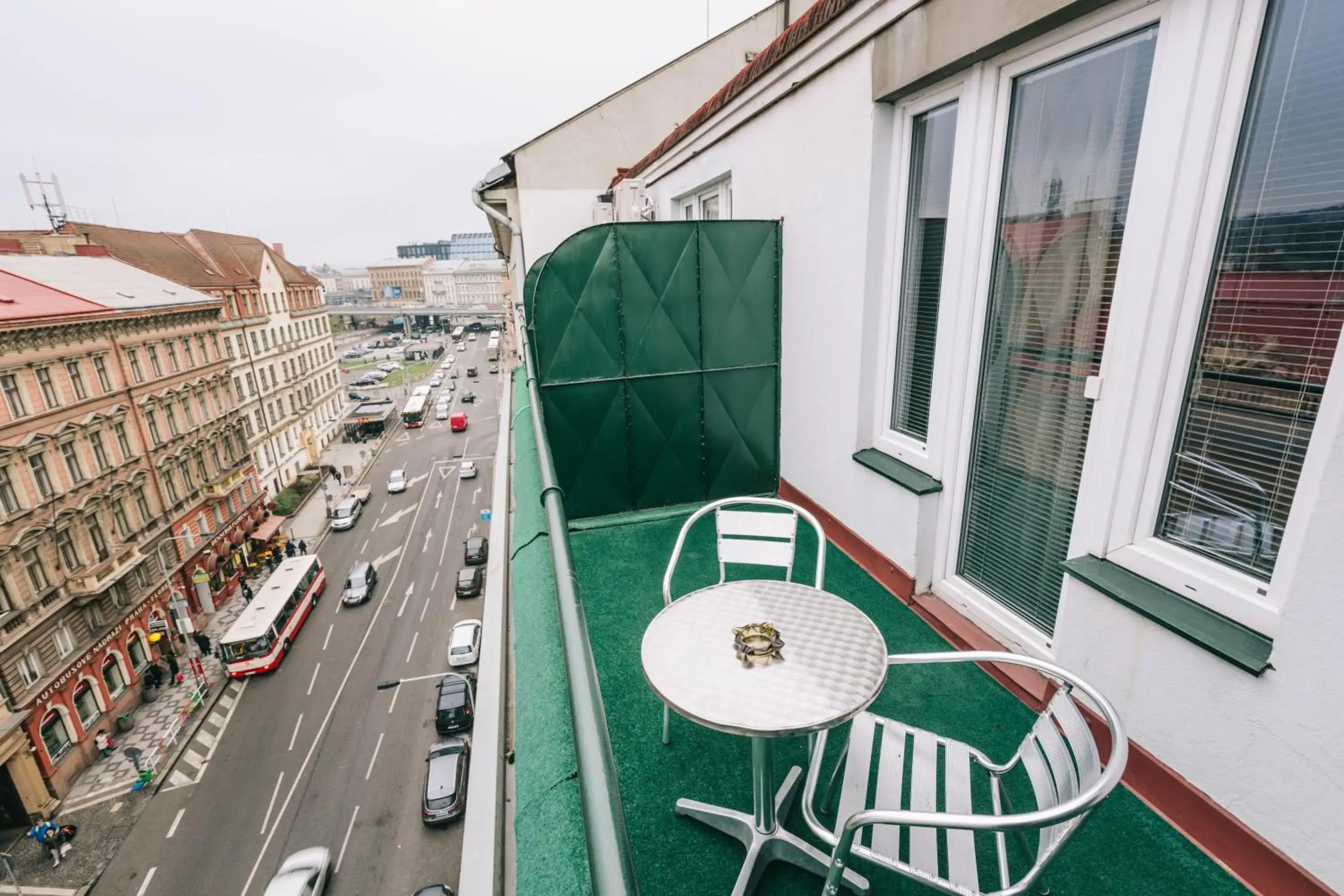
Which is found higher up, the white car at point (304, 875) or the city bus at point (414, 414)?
the city bus at point (414, 414)

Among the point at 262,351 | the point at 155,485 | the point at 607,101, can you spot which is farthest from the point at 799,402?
the point at 262,351

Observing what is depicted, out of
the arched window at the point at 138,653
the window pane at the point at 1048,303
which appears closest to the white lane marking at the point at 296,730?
the arched window at the point at 138,653

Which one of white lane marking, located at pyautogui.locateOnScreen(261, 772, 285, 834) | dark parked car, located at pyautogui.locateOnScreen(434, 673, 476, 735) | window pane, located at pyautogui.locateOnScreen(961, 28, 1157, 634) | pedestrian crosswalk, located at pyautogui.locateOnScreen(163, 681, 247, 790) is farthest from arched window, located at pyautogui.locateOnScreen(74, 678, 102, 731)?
window pane, located at pyautogui.locateOnScreen(961, 28, 1157, 634)

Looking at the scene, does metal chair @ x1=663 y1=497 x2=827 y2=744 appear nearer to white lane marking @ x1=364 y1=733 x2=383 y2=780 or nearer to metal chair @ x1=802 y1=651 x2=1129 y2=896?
metal chair @ x1=802 y1=651 x2=1129 y2=896

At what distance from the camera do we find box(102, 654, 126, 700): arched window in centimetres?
1677

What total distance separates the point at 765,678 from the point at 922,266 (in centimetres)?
268

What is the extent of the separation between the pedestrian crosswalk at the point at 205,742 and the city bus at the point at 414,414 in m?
30.5

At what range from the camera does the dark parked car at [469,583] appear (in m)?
22.5

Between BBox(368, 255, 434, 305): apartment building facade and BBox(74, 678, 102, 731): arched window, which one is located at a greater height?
BBox(368, 255, 434, 305): apartment building facade

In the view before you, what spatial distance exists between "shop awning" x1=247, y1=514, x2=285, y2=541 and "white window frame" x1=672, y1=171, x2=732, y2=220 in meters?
26.7

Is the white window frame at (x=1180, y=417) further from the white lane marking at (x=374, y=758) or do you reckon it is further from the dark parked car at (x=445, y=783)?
the white lane marking at (x=374, y=758)

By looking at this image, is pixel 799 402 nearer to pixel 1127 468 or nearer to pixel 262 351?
pixel 1127 468

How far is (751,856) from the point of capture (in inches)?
79.6

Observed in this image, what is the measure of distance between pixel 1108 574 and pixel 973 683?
103 centimetres
